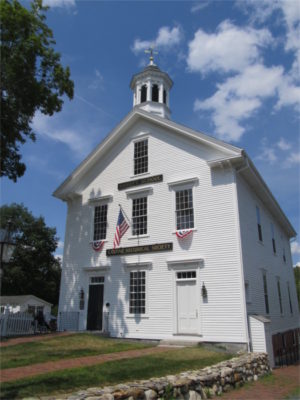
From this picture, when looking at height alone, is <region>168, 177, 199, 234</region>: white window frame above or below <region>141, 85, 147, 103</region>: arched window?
below

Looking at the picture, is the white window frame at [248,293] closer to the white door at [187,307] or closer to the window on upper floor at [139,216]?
the white door at [187,307]

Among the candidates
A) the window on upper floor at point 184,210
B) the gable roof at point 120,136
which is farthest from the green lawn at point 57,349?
the gable roof at point 120,136

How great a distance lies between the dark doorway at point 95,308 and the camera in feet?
53.8

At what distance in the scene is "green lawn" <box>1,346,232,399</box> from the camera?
21.0ft

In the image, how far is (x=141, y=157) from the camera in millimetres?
17672

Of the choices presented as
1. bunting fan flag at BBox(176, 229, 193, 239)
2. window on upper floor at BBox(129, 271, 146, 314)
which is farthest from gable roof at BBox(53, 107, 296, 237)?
window on upper floor at BBox(129, 271, 146, 314)

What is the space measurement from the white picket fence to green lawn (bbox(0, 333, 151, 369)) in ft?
9.39

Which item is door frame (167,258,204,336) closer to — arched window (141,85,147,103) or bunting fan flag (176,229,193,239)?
bunting fan flag (176,229,193,239)

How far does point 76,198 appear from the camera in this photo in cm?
1952

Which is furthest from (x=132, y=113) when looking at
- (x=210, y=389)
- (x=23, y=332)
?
(x=210, y=389)

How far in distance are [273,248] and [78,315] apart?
11.7 m

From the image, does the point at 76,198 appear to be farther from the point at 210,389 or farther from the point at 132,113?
the point at 210,389

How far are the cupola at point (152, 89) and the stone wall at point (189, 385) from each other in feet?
49.0

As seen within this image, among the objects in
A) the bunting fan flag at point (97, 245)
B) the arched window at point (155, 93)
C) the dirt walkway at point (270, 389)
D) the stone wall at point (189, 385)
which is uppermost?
the arched window at point (155, 93)
